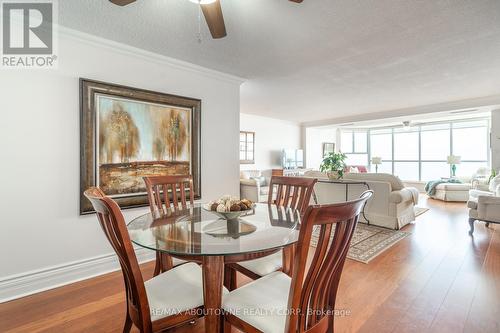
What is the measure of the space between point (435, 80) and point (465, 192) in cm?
404

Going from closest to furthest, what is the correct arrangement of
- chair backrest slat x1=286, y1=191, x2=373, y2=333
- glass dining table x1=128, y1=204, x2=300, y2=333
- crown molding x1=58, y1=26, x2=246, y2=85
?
chair backrest slat x1=286, y1=191, x2=373, y2=333 → glass dining table x1=128, y1=204, x2=300, y2=333 → crown molding x1=58, y1=26, x2=246, y2=85

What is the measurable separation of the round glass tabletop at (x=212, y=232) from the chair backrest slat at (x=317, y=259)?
31cm

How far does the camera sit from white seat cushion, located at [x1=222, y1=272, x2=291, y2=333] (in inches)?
44.6

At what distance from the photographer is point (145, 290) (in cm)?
121

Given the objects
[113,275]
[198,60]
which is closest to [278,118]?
[198,60]

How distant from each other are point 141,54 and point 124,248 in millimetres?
2412

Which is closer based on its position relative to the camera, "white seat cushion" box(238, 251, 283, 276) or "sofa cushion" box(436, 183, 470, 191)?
"white seat cushion" box(238, 251, 283, 276)

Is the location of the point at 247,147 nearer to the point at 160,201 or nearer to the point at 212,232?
the point at 160,201

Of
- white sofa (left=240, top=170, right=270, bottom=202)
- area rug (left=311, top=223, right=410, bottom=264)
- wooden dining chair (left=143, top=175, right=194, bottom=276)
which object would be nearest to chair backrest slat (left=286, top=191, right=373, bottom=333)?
wooden dining chair (left=143, top=175, right=194, bottom=276)

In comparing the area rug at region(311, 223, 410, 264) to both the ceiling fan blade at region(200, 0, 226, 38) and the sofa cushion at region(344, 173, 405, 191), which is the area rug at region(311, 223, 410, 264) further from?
the ceiling fan blade at region(200, 0, 226, 38)

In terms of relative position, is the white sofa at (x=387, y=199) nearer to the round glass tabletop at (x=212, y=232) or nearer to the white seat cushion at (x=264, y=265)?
the round glass tabletop at (x=212, y=232)

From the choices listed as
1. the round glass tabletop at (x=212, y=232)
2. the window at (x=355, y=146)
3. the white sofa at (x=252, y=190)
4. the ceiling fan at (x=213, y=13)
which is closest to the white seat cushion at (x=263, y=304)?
the round glass tabletop at (x=212, y=232)

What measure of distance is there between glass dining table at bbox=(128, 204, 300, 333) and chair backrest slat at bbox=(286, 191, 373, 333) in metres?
0.31

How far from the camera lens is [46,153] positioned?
2.27 metres
